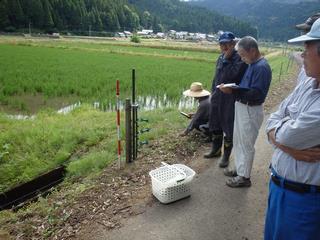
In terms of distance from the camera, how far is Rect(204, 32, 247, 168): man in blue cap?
4.25 meters

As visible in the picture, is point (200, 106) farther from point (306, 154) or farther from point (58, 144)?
point (306, 154)

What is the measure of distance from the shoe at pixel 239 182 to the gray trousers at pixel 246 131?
15 centimetres

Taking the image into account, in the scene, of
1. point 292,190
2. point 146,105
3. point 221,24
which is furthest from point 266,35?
point 292,190

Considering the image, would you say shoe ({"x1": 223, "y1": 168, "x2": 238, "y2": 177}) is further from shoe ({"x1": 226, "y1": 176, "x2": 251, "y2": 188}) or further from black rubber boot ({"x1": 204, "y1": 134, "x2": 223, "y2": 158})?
black rubber boot ({"x1": 204, "y1": 134, "x2": 223, "y2": 158})

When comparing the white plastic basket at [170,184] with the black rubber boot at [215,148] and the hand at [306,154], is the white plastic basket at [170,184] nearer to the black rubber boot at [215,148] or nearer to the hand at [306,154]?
the black rubber boot at [215,148]

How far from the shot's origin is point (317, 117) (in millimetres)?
1778

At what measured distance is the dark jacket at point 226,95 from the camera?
431 centimetres

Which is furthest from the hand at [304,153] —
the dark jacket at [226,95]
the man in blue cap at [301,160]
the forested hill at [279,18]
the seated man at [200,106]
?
the forested hill at [279,18]

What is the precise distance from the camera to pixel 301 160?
1950 mm

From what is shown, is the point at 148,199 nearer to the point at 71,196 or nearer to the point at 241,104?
the point at 71,196

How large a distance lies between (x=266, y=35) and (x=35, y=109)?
134 m

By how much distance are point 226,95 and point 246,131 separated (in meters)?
0.77

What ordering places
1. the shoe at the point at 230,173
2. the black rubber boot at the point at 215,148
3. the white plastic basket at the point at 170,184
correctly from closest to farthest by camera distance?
the white plastic basket at the point at 170,184
the shoe at the point at 230,173
the black rubber boot at the point at 215,148

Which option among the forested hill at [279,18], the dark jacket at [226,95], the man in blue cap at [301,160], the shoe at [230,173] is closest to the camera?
the man in blue cap at [301,160]
